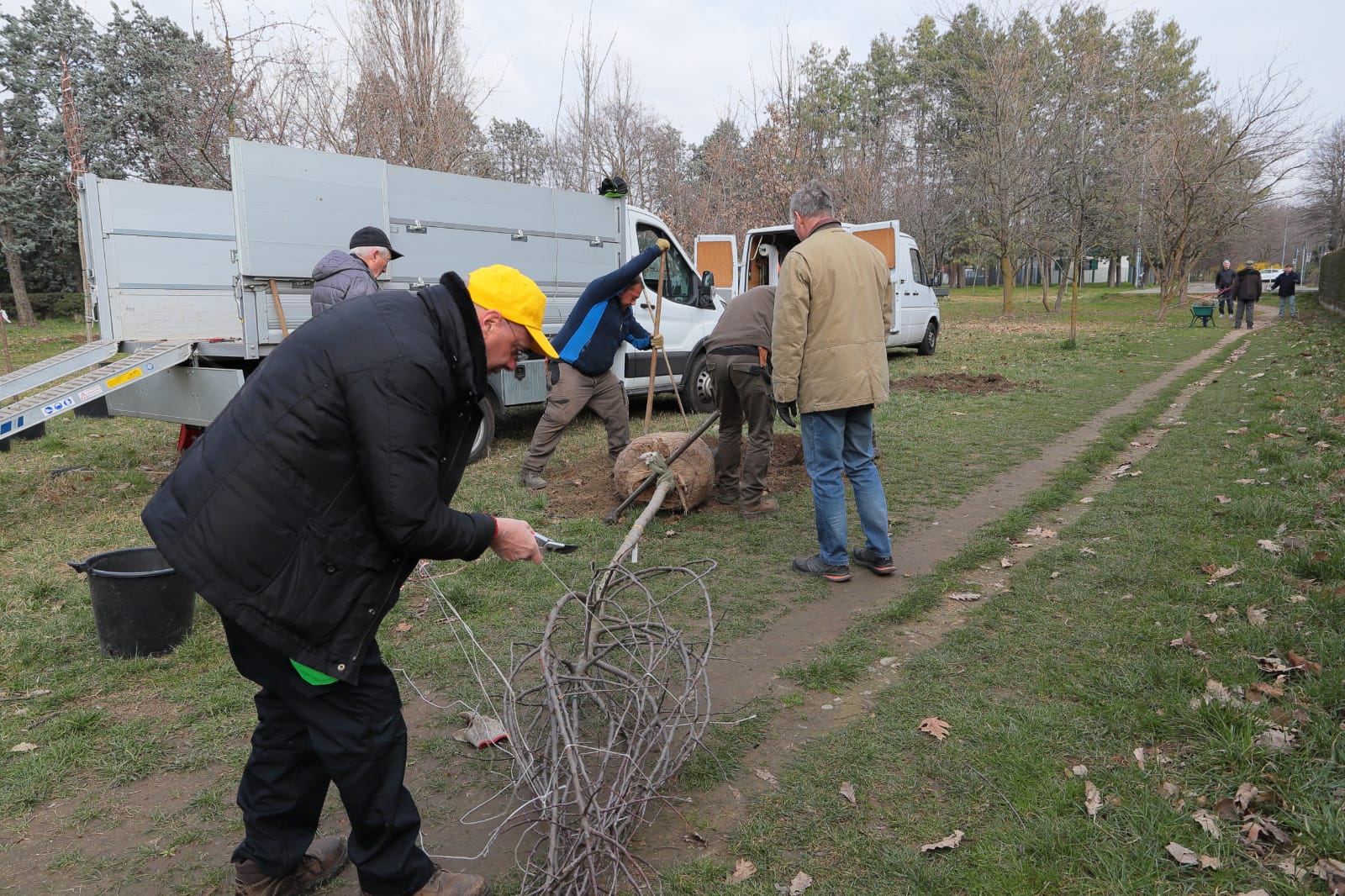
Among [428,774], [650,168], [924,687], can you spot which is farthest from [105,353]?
[650,168]

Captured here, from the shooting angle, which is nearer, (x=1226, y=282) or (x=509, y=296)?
(x=509, y=296)

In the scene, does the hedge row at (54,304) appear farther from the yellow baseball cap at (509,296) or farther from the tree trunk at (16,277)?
the yellow baseball cap at (509,296)

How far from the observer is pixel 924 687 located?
3641 millimetres

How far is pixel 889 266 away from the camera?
14281 millimetres

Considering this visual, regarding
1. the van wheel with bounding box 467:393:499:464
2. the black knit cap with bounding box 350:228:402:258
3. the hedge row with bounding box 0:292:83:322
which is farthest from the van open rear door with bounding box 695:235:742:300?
the hedge row with bounding box 0:292:83:322

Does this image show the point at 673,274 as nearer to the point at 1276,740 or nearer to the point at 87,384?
the point at 87,384

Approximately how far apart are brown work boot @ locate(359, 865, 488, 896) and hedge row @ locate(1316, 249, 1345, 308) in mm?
28193

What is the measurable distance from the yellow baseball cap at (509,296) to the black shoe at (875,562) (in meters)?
3.32

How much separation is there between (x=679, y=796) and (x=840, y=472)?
8.06ft

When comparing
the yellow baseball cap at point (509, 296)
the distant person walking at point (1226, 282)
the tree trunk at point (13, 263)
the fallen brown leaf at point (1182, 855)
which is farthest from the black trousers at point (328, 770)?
the distant person walking at point (1226, 282)

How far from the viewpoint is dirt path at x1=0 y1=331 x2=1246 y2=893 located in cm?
271

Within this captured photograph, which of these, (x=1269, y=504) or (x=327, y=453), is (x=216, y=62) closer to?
(x=327, y=453)

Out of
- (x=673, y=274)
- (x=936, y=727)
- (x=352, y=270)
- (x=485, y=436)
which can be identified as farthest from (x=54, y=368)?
(x=936, y=727)

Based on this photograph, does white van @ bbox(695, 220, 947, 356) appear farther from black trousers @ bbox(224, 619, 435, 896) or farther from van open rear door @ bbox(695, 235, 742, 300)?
black trousers @ bbox(224, 619, 435, 896)
